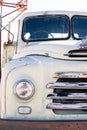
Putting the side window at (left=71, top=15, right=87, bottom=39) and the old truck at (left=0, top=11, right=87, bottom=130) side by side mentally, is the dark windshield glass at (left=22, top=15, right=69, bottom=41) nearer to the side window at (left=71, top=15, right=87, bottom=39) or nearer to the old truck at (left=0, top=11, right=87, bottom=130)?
the side window at (left=71, top=15, right=87, bottom=39)

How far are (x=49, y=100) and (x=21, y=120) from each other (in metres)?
0.36

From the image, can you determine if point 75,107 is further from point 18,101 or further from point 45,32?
point 45,32

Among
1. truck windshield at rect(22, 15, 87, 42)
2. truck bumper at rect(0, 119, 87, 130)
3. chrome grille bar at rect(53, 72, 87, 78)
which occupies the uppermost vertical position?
truck windshield at rect(22, 15, 87, 42)

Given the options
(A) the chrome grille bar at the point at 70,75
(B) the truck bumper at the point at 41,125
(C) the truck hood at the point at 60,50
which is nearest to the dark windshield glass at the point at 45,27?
(C) the truck hood at the point at 60,50

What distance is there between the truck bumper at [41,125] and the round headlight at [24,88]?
292mm

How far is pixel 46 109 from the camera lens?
409 cm

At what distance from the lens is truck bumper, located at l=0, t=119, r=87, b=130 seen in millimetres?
Result: 3832

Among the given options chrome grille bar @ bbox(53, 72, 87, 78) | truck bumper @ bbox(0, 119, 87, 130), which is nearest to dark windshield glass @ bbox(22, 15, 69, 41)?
chrome grille bar @ bbox(53, 72, 87, 78)

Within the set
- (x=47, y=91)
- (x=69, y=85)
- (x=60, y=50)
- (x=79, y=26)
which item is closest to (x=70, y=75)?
(x=69, y=85)

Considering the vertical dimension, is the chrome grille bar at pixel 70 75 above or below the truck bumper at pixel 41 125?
above

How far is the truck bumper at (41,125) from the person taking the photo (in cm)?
383

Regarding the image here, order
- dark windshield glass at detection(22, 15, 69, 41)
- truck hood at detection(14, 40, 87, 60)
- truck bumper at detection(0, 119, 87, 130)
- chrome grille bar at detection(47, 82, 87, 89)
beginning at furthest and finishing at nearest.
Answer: dark windshield glass at detection(22, 15, 69, 41), truck hood at detection(14, 40, 87, 60), chrome grille bar at detection(47, 82, 87, 89), truck bumper at detection(0, 119, 87, 130)

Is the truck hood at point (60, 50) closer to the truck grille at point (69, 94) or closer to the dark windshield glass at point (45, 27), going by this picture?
the truck grille at point (69, 94)

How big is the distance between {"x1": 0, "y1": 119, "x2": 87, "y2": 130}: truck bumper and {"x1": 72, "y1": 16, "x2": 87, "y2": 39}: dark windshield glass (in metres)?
2.12
